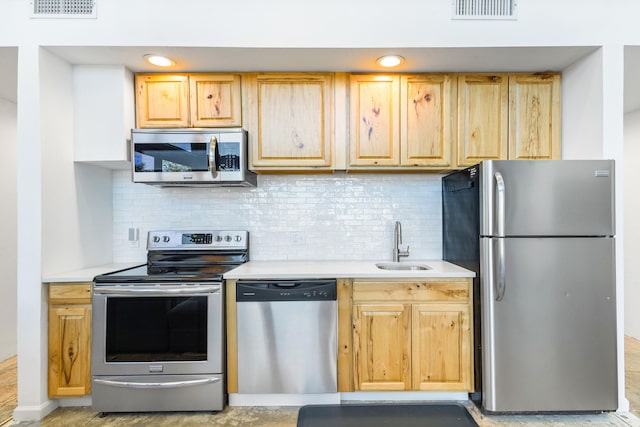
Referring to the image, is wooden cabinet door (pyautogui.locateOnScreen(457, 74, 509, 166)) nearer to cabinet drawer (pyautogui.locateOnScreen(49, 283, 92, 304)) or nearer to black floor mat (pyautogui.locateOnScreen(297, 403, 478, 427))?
black floor mat (pyautogui.locateOnScreen(297, 403, 478, 427))

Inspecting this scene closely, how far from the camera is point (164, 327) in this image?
7.16 ft

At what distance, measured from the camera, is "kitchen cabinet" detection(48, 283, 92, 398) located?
2.21 m

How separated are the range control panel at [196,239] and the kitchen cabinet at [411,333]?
0.99 meters

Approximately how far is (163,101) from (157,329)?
1551 millimetres

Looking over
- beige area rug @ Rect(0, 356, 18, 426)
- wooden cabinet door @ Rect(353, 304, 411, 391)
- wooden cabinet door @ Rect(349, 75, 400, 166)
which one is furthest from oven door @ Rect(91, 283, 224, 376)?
wooden cabinet door @ Rect(349, 75, 400, 166)

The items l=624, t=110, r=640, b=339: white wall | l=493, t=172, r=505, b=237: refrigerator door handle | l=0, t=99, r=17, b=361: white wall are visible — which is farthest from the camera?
l=624, t=110, r=640, b=339: white wall

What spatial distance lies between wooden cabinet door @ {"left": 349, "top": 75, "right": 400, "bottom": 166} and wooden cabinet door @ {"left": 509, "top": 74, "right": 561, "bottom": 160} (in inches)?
32.4

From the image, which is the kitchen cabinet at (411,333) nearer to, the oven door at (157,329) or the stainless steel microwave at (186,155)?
the oven door at (157,329)

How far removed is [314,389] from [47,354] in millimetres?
1648

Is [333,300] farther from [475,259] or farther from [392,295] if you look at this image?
[475,259]

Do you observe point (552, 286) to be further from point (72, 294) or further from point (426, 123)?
point (72, 294)

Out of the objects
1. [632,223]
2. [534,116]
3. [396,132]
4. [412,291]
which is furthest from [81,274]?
[632,223]
